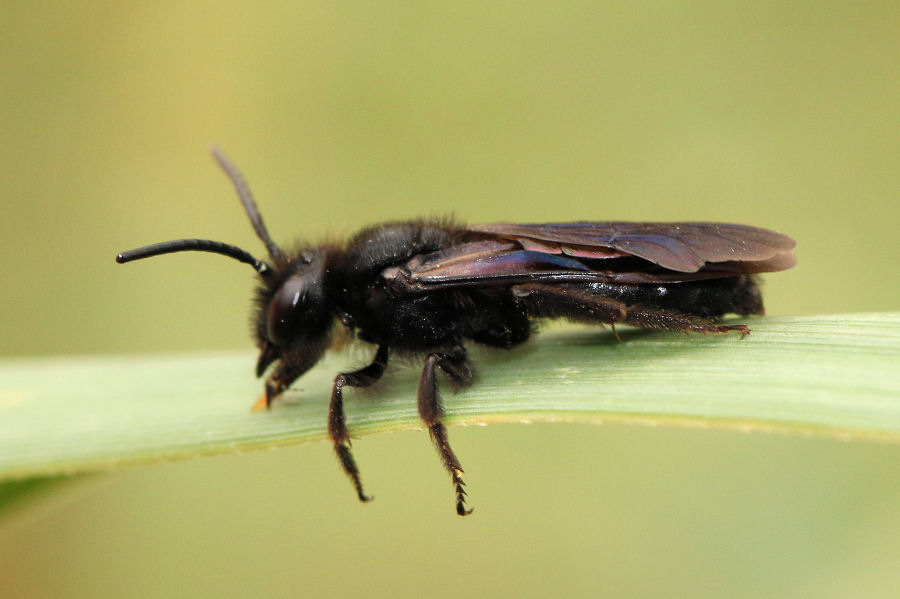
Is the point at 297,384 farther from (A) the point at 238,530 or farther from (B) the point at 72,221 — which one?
(B) the point at 72,221

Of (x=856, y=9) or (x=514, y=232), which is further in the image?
(x=856, y=9)

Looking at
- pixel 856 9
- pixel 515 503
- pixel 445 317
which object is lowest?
pixel 515 503

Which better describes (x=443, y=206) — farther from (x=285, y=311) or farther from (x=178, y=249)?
(x=178, y=249)

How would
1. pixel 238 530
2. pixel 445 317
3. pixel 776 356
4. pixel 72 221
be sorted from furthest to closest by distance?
pixel 72 221, pixel 238 530, pixel 445 317, pixel 776 356

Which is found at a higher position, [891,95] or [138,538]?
[891,95]

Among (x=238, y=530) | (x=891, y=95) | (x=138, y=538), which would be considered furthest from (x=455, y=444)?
(x=891, y=95)

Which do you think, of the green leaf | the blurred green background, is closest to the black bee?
the green leaf
